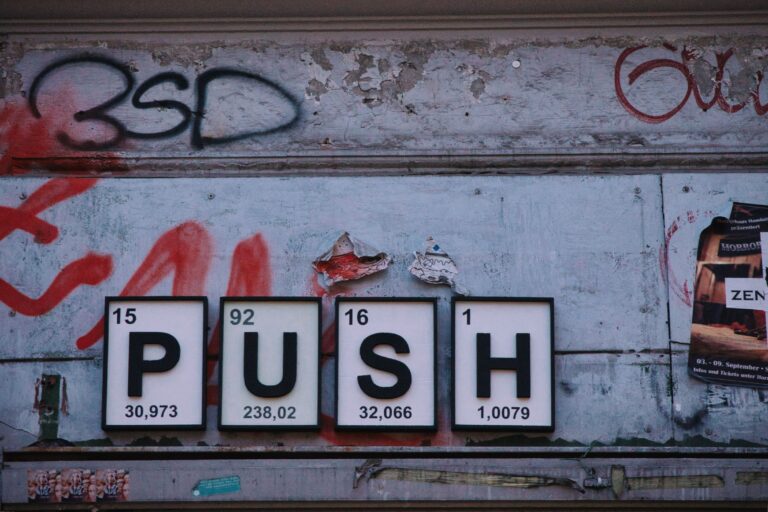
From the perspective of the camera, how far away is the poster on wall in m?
5.54

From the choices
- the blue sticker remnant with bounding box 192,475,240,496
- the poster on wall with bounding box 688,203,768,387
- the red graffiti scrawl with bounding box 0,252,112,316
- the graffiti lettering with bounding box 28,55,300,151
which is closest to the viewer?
the blue sticker remnant with bounding box 192,475,240,496

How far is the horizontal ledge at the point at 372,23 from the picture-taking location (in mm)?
5855

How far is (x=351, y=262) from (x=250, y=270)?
1.58ft

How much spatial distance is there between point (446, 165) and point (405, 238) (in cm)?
42

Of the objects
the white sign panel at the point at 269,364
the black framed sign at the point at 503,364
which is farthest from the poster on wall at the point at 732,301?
the white sign panel at the point at 269,364

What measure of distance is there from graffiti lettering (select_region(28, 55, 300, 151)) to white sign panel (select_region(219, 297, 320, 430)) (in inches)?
34.9

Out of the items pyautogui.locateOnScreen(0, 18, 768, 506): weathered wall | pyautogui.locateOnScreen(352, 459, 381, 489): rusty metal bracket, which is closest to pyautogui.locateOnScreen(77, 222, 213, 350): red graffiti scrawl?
pyautogui.locateOnScreen(0, 18, 768, 506): weathered wall

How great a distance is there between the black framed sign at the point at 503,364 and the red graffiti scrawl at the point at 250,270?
0.91 m

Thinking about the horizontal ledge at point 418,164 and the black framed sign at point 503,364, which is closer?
the black framed sign at point 503,364

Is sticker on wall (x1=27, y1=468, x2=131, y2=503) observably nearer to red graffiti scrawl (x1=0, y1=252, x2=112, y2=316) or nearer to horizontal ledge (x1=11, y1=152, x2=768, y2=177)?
red graffiti scrawl (x1=0, y1=252, x2=112, y2=316)

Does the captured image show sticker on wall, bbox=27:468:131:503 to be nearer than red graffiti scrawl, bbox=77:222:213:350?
Yes

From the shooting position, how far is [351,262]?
5.64m

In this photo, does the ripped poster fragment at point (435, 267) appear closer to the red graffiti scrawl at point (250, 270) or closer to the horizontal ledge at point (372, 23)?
the red graffiti scrawl at point (250, 270)

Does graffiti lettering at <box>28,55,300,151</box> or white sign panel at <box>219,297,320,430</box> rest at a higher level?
graffiti lettering at <box>28,55,300,151</box>
